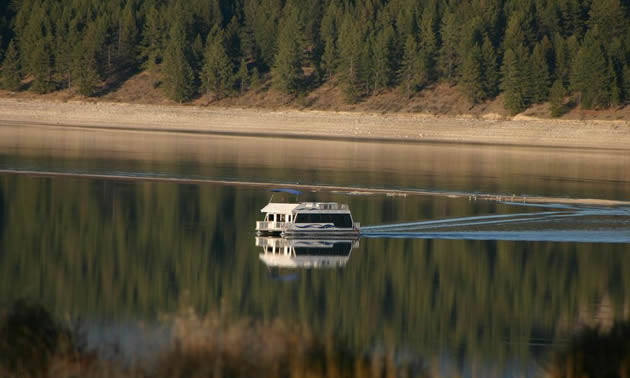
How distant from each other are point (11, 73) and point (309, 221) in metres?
119

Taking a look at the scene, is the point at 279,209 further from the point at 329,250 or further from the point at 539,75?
the point at 539,75

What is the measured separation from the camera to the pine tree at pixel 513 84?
126250mm

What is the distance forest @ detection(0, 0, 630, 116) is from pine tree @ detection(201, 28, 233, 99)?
0.61 feet

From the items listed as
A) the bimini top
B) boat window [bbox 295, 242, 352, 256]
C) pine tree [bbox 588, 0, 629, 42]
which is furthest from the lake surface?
pine tree [bbox 588, 0, 629, 42]

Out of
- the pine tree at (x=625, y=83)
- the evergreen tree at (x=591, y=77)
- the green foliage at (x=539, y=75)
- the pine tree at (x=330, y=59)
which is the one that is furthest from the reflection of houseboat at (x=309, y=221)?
the pine tree at (x=330, y=59)

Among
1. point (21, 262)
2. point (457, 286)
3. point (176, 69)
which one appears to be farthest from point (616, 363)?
point (176, 69)

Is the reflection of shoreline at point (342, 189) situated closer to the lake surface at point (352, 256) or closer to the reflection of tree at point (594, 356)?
the lake surface at point (352, 256)

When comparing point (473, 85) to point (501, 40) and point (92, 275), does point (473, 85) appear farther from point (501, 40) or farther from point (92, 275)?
point (92, 275)

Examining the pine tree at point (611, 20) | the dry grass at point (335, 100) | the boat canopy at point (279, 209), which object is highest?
the pine tree at point (611, 20)

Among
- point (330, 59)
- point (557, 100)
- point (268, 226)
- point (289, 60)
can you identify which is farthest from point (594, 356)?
point (330, 59)

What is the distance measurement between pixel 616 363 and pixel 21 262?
17.0 meters

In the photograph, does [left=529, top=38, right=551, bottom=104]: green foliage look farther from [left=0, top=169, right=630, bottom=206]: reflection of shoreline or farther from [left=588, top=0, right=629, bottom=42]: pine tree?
[left=0, top=169, right=630, bottom=206]: reflection of shoreline

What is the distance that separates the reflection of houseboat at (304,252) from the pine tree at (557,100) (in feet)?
289

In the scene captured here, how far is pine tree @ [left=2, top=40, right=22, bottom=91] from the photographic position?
151m
